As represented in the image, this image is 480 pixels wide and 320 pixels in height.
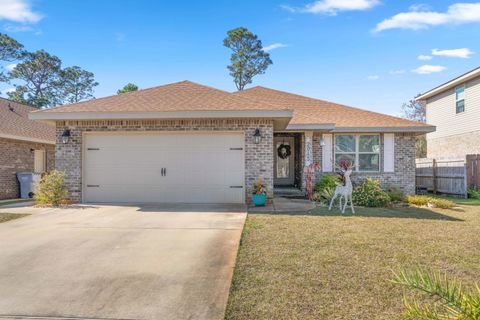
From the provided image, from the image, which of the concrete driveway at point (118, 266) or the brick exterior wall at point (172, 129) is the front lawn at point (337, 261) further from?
the brick exterior wall at point (172, 129)

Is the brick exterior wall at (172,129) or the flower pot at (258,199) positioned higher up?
the brick exterior wall at (172,129)

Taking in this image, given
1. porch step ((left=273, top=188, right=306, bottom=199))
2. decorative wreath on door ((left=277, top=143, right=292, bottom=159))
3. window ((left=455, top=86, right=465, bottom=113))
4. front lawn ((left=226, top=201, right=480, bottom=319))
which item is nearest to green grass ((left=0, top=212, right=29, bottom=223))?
front lawn ((left=226, top=201, right=480, bottom=319))

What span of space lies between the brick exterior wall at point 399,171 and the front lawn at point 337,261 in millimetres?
5357

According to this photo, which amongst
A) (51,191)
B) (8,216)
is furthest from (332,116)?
(8,216)

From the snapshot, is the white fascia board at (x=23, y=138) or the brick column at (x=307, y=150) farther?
the white fascia board at (x=23, y=138)

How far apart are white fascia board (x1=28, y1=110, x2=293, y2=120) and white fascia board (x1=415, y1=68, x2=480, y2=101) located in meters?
11.5

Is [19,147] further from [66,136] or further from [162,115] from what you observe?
[162,115]

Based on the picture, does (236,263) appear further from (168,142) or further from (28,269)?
(168,142)

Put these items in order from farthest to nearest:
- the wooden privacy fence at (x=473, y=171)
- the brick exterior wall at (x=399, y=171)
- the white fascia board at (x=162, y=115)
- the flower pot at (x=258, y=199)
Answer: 1. the wooden privacy fence at (x=473, y=171)
2. the brick exterior wall at (x=399, y=171)
3. the white fascia board at (x=162, y=115)
4. the flower pot at (x=258, y=199)

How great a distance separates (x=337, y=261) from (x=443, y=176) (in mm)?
13244

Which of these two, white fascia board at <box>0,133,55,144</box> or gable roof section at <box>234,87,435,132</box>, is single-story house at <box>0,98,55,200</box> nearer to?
white fascia board at <box>0,133,55,144</box>

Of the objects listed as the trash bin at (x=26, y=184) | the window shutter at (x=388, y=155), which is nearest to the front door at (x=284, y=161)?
the window shutter at (x=388, y=155)

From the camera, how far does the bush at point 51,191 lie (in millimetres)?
9922

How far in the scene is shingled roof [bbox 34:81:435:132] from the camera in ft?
33.2
